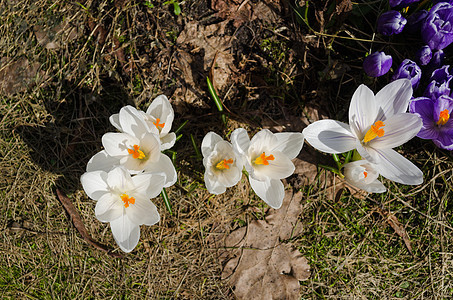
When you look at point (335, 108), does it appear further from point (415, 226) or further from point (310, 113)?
point (415, 226)

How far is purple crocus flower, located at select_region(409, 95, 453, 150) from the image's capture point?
207 cm

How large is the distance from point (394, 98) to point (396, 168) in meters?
0.39

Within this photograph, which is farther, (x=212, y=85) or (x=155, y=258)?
(x=155, y=258)

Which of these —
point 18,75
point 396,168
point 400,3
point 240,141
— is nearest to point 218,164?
point 240,141

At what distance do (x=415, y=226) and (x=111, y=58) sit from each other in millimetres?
2417

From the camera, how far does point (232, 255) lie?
7.94ft

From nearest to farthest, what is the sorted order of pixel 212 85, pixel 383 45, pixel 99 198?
pixel 99 198 → pixel 212 85 → pixel 383 45

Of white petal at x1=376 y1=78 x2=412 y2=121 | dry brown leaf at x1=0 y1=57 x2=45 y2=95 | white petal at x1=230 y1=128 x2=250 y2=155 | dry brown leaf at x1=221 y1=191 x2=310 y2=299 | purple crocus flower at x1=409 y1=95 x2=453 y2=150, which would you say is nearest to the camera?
white petal at x1=230 y1=128 x2=250 y2=155

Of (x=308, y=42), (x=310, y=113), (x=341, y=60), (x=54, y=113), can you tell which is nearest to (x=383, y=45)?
(x=341, y=60)

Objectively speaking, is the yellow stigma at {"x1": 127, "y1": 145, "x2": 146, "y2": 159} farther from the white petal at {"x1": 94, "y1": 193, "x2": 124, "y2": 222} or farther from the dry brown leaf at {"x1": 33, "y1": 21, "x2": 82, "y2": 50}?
the dry brown leaf at {"x1": 33, "y1": 21, "x2": 82, "y2": 50}

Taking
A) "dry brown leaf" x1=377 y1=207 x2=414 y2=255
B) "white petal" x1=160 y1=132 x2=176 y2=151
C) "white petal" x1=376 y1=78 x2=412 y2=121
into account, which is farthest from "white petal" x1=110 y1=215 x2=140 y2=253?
"dry brown leaf" x1=377 y1=207 x2=414 y2=255

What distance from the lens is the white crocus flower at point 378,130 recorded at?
192cm

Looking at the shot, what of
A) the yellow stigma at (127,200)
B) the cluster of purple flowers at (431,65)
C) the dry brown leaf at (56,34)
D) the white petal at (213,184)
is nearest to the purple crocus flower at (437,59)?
the cluster of purple flowers at (431,65)

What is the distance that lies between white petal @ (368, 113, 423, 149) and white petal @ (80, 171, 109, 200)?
1480mm
